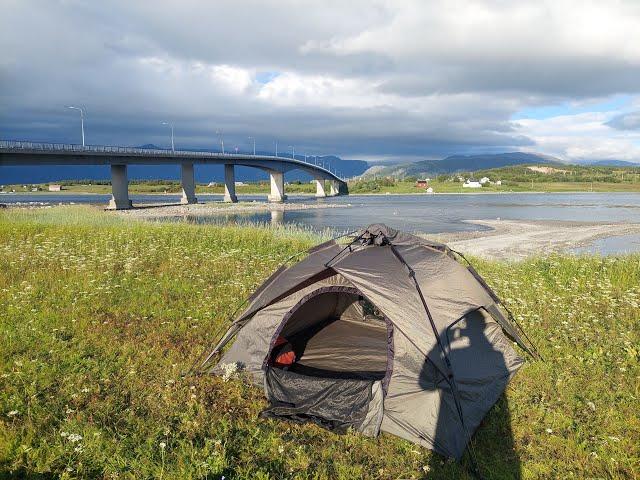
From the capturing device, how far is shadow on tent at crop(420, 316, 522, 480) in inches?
199

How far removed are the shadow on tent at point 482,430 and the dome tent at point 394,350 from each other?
3cm

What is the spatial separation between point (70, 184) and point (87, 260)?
211399mm

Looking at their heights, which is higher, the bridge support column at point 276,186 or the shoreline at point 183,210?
the bridge support column at point 276,186

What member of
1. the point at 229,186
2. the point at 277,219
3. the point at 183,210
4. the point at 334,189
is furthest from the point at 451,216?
the point at 334,189

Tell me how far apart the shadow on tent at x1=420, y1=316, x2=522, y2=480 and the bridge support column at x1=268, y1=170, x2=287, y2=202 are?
93.5m

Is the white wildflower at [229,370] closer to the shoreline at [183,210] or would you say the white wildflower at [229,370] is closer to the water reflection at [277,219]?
the water reflection at [277,219]

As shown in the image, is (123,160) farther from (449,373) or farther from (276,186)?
(449,373)

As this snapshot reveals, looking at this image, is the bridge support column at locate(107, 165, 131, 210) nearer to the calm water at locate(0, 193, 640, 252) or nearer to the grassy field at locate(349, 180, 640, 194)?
the calm water at locate(0, 193, 640, 252)

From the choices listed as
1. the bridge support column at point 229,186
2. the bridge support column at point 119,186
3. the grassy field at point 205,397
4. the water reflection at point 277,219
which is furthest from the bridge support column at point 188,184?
the grassy field at point 205,397

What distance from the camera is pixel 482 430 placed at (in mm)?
5820

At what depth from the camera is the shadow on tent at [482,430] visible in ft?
16.6

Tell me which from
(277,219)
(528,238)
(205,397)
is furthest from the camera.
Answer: (277,219)

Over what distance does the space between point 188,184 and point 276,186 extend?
25.3m

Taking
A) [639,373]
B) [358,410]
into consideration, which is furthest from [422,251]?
[639,373]
